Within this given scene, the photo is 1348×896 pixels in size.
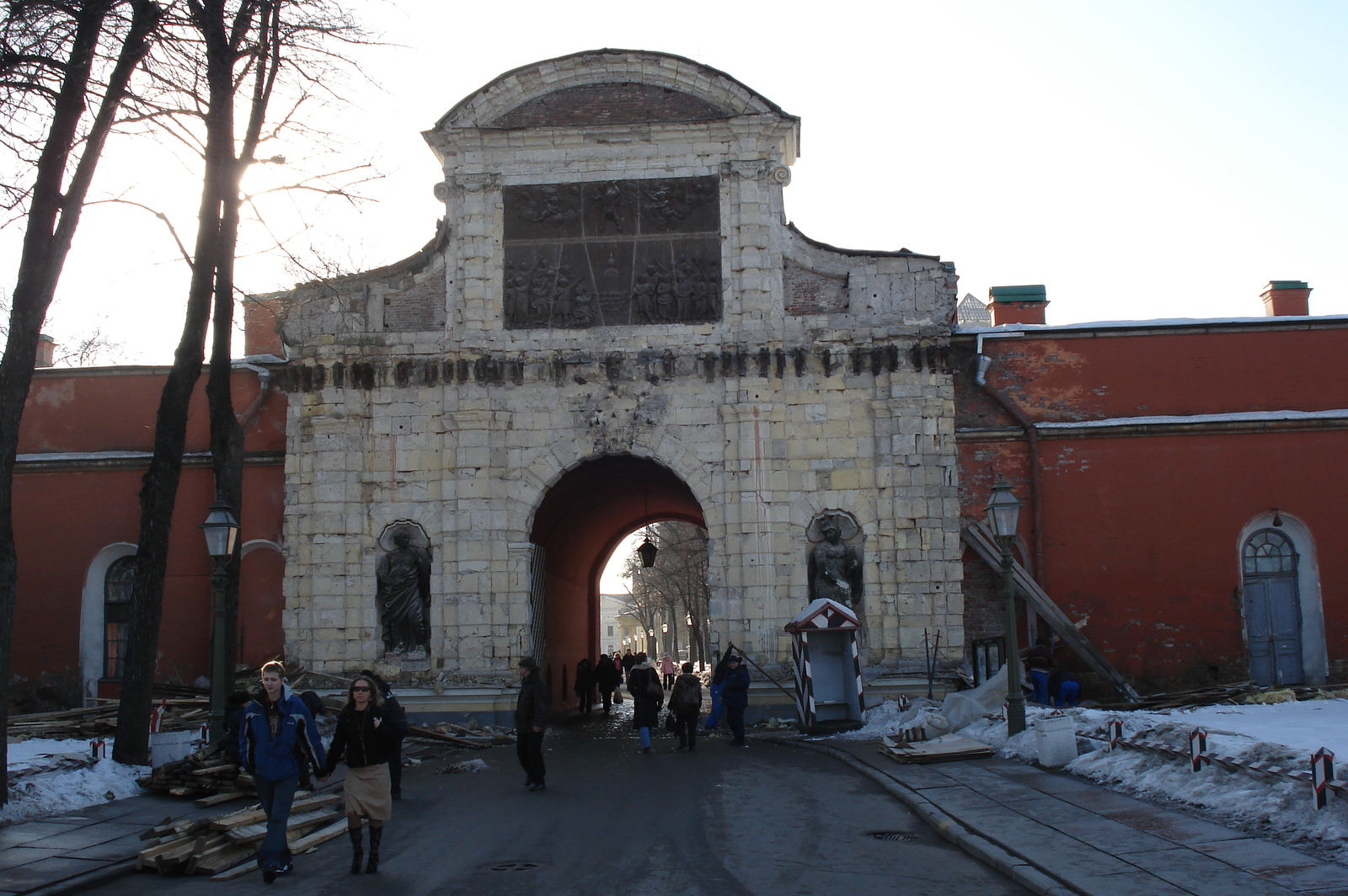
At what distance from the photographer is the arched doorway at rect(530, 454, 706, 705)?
903 inches

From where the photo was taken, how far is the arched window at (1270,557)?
21906 mm

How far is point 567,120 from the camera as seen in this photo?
22.2 metres

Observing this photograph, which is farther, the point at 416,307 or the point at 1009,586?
the point at 416,307

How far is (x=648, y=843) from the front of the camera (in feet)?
33.7

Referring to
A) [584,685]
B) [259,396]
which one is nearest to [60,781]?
[259,396]

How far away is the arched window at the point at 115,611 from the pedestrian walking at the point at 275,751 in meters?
14.6

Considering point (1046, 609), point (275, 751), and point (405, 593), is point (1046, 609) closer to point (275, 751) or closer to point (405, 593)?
point (405, 593)

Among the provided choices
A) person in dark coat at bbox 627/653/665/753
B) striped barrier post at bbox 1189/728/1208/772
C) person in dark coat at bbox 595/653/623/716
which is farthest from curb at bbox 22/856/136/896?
person in dark coat at bbox 595/653/623/716

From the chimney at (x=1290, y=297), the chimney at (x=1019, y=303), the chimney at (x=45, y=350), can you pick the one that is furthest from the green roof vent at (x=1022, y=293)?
the chimney at (x=45, y=350)

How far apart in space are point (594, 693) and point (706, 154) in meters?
15.0

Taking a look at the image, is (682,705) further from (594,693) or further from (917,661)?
(594,693)

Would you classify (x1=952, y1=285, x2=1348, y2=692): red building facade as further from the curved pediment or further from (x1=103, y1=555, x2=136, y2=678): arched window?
(x1=103, y1=555, x2=136, y2=678): arched window

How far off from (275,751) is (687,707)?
8.76m

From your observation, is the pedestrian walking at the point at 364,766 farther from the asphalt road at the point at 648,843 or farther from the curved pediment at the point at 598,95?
the curved pediment at the point at 598,95
